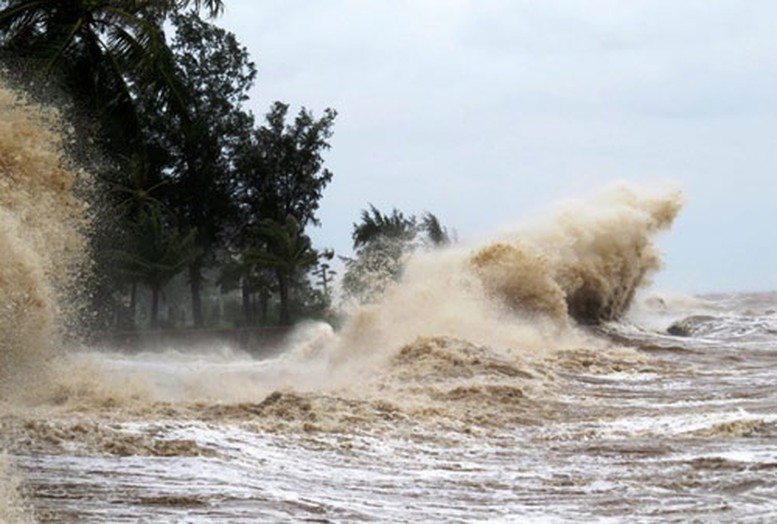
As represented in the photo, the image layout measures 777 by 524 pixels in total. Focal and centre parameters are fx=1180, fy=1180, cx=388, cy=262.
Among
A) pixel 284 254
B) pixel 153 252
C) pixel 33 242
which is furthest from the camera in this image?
pixel 284 254

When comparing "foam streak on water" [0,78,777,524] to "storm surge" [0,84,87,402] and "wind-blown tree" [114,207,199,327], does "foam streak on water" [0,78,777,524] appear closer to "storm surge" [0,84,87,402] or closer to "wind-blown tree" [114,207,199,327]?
"storm surge" [0,84,87,402]

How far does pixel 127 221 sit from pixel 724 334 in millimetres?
14269

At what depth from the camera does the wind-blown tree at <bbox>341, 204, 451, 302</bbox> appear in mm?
30844

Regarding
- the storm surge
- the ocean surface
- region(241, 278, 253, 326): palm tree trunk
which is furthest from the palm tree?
the ocean surface

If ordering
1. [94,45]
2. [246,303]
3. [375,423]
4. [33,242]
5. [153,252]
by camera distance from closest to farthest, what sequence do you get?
[375,423] → [33,242] → [94,45] → [153,252] → [246,303]

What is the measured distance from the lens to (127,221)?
28.5m

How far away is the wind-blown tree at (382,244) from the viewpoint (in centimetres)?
3084

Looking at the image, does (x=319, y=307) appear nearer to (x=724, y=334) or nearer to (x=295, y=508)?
(x=724, y=334)

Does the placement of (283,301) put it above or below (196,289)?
below

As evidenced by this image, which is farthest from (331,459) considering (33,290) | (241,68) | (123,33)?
(241,68)

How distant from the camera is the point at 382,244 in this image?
1388 inches

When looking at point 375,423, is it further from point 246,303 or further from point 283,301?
point 246,303

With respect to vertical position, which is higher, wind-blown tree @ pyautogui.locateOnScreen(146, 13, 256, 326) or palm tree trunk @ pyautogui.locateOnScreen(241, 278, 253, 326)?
wind-blown tree @ pyautogui.locateOnScreen(146, 13, 256, 326)

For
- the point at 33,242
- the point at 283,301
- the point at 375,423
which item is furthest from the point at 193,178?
the point at 375,423
